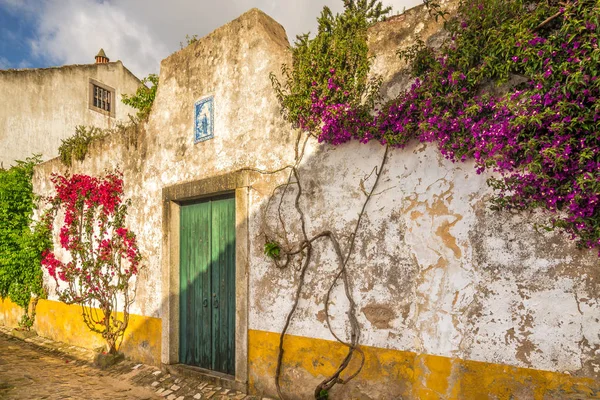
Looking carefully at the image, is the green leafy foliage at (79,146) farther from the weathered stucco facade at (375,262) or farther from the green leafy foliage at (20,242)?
the weathered stucco facade at (375,262)

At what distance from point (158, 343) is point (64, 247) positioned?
3030mm

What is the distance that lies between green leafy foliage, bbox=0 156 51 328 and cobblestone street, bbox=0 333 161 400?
1.54m

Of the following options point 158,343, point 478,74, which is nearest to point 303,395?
point 158,343

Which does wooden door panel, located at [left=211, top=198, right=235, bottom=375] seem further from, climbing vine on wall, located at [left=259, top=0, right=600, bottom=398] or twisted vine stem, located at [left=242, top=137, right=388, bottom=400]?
climbing vine on wall, located at [left=259, top=0, right=600, bottom=398]

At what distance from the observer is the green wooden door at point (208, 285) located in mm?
4543

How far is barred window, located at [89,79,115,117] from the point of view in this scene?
13383mm

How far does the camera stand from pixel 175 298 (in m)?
5.12

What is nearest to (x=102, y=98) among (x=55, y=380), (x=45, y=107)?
(x=45, y=107)

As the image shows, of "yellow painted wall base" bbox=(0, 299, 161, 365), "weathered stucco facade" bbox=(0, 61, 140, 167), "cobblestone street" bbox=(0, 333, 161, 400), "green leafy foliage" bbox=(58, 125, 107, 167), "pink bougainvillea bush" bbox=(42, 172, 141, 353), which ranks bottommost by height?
"cobblestone street" bbox=(0, 333, 161, 400)

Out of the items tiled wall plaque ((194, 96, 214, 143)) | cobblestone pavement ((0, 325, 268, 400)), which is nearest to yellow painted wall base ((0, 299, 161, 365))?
cobblestone pavement ((0, 325, 268, 400))

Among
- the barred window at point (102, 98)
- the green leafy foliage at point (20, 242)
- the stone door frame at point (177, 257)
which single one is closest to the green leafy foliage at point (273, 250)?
the stone door frame at point (177, 257)

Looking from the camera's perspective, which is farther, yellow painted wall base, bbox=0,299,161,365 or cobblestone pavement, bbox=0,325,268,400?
yellow painted wall base, bbox=0,299,161,365

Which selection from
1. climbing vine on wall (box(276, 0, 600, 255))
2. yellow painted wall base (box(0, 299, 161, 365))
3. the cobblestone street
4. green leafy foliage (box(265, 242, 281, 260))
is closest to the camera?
climbing vine on wall (box(276, 0, 600, 255))

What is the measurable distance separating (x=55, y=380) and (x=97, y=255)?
1787 millimetres
